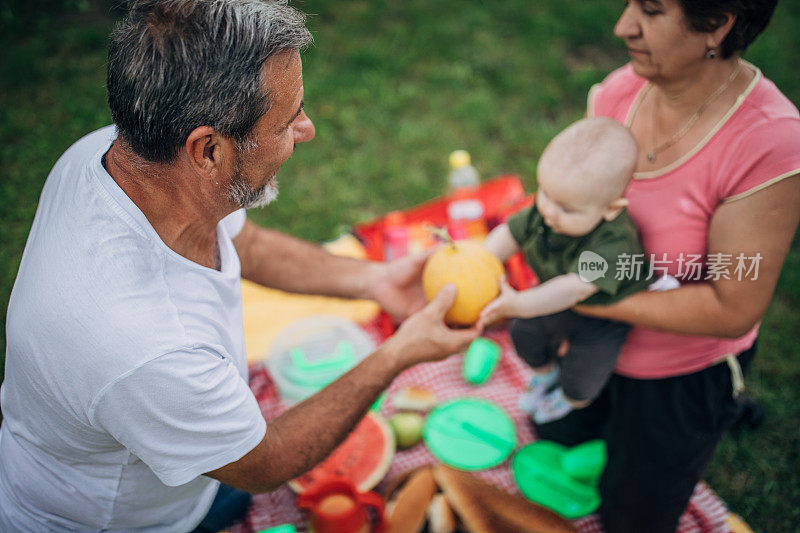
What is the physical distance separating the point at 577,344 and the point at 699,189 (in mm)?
833

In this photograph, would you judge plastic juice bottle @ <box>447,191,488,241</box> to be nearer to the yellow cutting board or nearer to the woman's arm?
the yellow cutting board

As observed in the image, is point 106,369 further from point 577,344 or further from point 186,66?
point 577,344

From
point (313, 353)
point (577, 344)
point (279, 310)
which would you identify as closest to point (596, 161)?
point (577, 344)

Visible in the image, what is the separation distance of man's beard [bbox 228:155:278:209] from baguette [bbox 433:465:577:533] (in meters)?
1.50

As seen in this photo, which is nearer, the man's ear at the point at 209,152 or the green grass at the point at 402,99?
the man's ear at the point at 209,152

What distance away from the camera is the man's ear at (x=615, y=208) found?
209cm

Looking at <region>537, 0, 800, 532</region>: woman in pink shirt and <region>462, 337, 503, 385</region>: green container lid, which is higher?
<region>537, 0, 800, 532</region>: woman in pink shirt

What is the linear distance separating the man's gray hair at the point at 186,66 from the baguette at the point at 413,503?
5.67ft

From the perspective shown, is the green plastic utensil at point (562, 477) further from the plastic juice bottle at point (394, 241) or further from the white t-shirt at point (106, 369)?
the white t-shirt at point (106, 369)

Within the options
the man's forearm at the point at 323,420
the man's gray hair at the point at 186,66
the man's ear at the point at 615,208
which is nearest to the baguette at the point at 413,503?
the man's forearm at the point at 323,420

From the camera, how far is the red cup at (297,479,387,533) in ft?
7.75

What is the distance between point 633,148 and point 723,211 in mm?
364

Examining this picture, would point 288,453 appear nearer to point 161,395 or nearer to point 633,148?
point 161,395

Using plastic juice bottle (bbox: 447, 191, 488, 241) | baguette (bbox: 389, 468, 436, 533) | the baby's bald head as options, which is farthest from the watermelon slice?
the baby's bald head
